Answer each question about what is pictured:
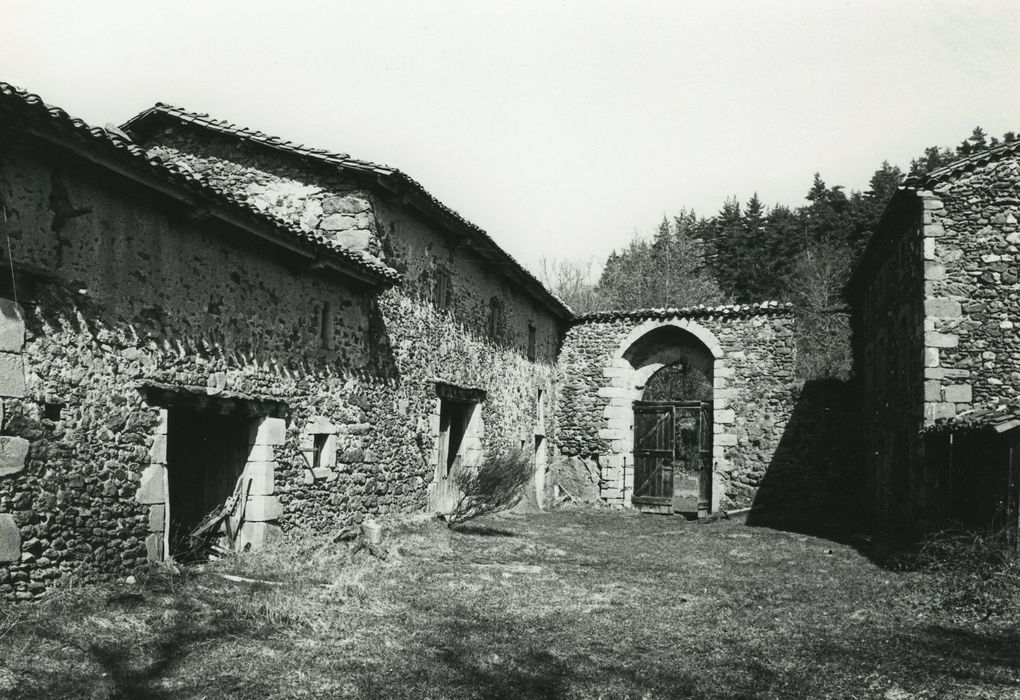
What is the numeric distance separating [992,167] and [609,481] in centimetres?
1013

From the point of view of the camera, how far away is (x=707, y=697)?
4977 mm

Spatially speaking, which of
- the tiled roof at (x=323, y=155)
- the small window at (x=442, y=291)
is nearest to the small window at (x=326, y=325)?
the tiled roof at (x=323, y=155)

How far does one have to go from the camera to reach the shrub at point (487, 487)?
1209 centimetres

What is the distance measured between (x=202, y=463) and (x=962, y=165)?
33.1ft

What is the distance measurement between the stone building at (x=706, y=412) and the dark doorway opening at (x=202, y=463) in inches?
418

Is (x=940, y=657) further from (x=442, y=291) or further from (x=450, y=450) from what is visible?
(x=450, y=450)

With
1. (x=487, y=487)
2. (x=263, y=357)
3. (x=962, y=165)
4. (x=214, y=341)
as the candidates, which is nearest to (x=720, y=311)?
(x=962, y=165)

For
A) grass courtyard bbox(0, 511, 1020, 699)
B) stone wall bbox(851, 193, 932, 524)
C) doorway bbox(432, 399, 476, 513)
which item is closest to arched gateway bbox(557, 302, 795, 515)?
stone wall bbox(851, 193, 932, 524)

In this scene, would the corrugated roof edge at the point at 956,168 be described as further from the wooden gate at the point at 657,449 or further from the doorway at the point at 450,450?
the wooden gate at the point at 657,449

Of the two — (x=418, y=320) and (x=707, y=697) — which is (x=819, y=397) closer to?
(x=418, y=320)

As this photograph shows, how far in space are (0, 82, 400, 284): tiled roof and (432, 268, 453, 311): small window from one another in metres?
3.40

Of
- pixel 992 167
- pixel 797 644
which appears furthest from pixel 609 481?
pixel 797 644

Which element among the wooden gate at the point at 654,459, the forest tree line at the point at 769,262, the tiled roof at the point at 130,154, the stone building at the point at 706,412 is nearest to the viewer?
the tiled roof at the point at 130,154

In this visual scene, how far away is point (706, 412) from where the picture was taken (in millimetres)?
17484
